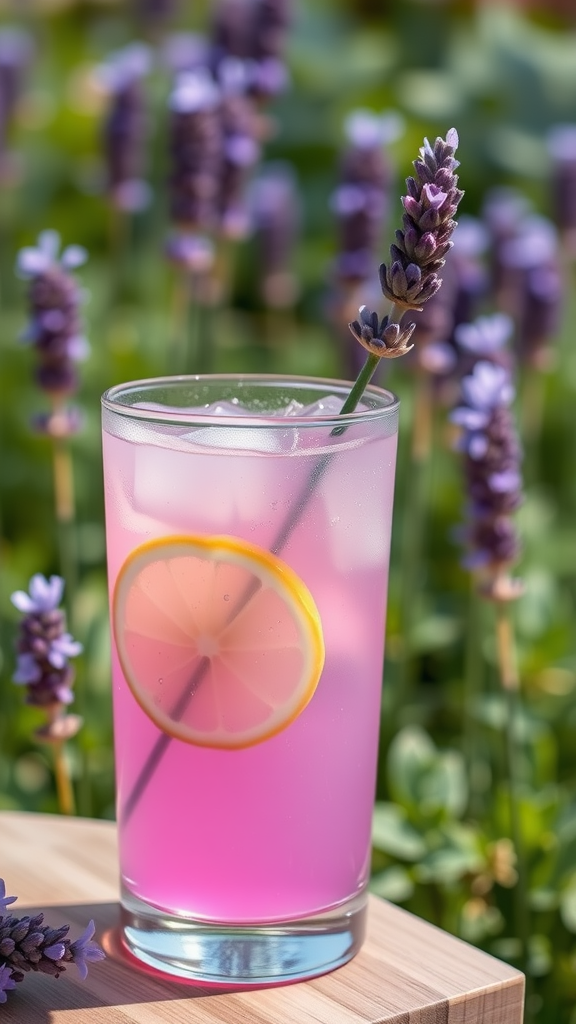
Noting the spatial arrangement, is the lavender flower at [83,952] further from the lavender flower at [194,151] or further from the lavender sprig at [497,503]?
the lavender flower at [194,151]

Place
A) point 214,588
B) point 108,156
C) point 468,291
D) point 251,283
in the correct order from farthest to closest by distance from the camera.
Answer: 1. point 251,283
2. point 108,156
3. point 468,291
4. point 214,588

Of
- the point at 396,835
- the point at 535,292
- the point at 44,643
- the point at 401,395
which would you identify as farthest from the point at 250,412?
the point at 401,395

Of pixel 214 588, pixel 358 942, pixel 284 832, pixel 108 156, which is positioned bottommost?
pixel 358 942

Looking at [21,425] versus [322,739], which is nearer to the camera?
[322,739]

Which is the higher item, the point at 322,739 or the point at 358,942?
the point at 322,739

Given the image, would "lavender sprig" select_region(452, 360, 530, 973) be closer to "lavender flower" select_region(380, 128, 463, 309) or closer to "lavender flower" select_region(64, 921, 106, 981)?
"lavender flower" select_region(380, 128, 463, 309)

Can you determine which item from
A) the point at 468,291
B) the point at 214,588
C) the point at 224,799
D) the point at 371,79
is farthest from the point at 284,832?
the point at 371,79

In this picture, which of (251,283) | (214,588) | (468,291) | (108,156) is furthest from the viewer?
(251,283)

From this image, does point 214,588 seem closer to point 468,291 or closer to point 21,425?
point 468,291
